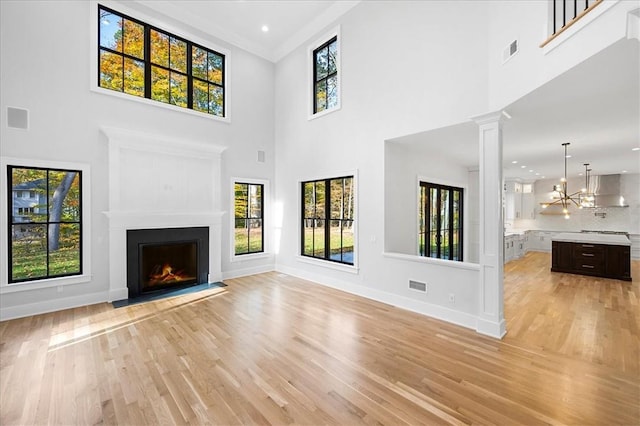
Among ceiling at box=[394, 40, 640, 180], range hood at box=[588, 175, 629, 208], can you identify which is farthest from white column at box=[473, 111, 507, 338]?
range hood at box=[588, 175, 629, 208]

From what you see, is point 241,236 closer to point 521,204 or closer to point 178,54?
point 178,54

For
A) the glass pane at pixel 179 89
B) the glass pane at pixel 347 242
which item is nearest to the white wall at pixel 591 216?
the glass pane at pixel 347 242

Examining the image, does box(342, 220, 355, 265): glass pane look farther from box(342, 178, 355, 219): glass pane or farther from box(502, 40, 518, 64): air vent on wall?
box(502, 40, 518, 64): air vent on wall

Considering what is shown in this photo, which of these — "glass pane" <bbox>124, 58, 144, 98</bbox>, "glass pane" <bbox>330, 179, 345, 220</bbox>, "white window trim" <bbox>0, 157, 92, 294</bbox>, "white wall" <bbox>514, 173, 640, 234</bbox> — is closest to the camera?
"white window trim" <bbox>0, 157, 92, 294</bbox>

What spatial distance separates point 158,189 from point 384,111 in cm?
437

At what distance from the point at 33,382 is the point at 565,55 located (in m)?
5.60

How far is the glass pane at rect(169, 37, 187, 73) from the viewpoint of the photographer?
A: 5.65 metres

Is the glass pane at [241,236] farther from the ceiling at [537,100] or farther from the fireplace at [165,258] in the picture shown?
the ceiling at [537,100]

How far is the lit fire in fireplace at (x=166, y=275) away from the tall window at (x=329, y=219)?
2588mm

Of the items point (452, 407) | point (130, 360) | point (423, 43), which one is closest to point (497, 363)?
point (452, 407)

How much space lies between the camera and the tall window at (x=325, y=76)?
5.81 metres

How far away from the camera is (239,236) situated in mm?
6535

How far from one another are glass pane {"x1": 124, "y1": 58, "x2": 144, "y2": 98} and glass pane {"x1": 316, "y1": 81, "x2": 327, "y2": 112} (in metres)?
3.44

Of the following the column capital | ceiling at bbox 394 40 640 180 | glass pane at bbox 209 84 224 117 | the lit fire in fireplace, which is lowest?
the lit fire in fireplace
